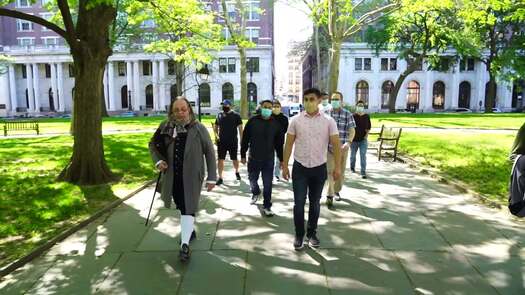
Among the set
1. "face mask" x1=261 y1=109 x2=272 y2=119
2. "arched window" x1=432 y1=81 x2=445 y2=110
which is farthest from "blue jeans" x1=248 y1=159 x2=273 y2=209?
"arched window" x1=432 y1=81 x2=445 y2=110

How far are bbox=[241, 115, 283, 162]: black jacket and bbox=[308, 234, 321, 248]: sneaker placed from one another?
7.09 feet

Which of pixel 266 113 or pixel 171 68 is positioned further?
pixel 171 68

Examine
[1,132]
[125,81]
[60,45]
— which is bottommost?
[1,132]

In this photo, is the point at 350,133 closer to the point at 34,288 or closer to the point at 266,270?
the point at 266,270

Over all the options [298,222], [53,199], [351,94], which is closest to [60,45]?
[351,94]

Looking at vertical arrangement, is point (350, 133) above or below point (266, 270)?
above

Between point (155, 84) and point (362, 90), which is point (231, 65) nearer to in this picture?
point (155, 84)

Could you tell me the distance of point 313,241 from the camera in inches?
226

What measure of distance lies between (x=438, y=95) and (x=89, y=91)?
220ft

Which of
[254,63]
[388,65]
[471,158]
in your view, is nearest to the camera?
[471,158]

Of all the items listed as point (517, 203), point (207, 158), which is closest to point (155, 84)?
point (207, 158)

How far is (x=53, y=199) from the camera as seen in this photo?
8.55 m

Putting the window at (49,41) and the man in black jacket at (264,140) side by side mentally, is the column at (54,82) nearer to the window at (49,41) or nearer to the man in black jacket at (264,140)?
the window at (49,41)

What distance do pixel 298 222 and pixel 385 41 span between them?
5231 centimetres
